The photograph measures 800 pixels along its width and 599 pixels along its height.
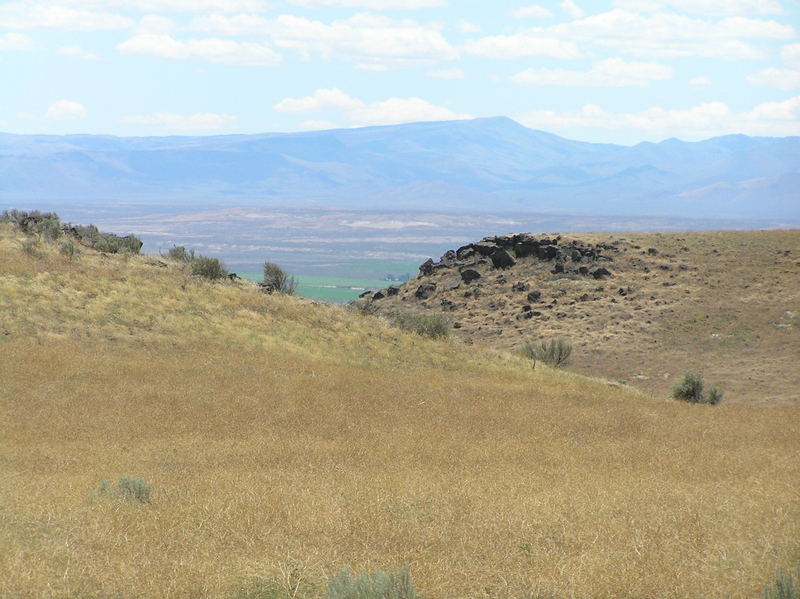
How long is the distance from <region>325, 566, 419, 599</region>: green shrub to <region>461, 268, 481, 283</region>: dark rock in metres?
57.7

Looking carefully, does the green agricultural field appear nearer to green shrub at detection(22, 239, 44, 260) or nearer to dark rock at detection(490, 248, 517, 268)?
dark rock at detection(490, 248, 517, 268)

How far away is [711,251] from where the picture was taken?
201ft

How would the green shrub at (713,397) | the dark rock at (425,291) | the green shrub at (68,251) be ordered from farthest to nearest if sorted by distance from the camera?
the dark rock at (425,291)
the green shrub at (68,251)
the green shrub at (713,397)

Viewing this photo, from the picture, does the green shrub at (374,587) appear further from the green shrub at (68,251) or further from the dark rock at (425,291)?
the dark rock at (425,291)

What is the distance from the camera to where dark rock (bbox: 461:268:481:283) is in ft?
209

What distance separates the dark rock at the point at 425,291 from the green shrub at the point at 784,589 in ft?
186

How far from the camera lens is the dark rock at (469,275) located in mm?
63719

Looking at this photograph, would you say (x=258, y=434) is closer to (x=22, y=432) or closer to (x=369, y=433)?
(x=369, y=433)

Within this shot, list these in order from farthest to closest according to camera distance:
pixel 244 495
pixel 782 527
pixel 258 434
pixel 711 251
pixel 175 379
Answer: pixel 711 251 → pixel 175 379 → pixel 258 434 → pixel 244 495 → pixel 782 527

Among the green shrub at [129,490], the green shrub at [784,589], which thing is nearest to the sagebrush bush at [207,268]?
the green shrub at [129,490]

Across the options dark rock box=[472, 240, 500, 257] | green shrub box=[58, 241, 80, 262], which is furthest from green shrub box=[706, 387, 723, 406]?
dark rock box=[472, 240, 500, 257]

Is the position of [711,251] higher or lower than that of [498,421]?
higher

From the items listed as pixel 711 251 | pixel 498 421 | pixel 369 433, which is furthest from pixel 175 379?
pixel 711 251

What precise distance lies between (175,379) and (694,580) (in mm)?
13953
